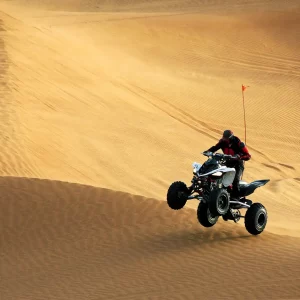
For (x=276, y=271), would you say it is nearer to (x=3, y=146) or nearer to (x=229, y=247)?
(x=229, y=247)

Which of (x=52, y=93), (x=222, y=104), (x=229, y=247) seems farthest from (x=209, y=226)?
(x=222, y=104)

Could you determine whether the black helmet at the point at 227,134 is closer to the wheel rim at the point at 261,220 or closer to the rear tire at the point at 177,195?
the rear tire at the point at 177,195

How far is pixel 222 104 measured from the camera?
3005 cm

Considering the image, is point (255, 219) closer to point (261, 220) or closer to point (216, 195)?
point (261, 220)

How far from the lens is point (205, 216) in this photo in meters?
13.0

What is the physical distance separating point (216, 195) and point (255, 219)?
1.13 m

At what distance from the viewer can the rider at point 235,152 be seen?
13.2 m

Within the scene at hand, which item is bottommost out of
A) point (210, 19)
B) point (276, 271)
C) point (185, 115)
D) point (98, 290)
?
point (98, 290)

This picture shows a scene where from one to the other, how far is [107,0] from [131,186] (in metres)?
37.9

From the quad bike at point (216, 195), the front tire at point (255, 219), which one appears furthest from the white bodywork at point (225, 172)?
the front tire at point (255, 219)

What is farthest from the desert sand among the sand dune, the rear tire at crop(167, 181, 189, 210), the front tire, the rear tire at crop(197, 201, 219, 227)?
the rear tire at crop(167, 181, 189, 210)

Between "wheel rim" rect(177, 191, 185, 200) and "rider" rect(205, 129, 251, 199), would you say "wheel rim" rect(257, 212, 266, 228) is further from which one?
"wheel rim" rect(177, 191, 185, 200)

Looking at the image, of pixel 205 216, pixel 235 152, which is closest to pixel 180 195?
pixel 205 216

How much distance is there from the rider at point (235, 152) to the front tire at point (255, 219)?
33 centimetres
